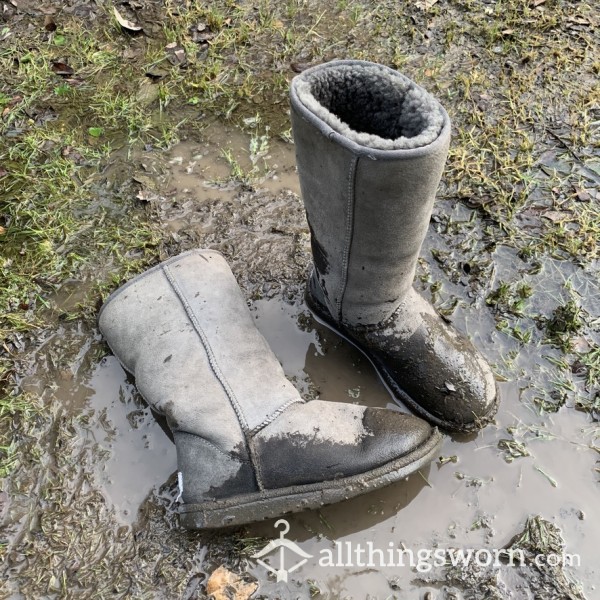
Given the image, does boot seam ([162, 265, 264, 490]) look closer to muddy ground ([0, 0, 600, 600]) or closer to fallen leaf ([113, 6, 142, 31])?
muddy ground ([0, 0, 600, 600])

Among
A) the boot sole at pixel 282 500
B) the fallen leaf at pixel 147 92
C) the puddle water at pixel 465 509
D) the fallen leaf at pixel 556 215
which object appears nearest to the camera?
the boot sole at pixel 282 500

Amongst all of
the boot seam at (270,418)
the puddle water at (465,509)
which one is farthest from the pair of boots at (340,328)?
the puddle water at (465,509)

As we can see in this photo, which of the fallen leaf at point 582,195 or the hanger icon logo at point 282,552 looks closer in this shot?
the hanger icon logo at point 282,552

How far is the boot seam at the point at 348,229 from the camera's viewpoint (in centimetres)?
179

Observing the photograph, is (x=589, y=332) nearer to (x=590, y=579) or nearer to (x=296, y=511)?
(x=590, y=579)

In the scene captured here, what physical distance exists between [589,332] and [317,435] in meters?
1.37

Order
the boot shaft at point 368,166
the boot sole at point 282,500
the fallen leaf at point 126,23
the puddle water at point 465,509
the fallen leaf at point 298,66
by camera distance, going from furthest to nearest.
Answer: the fallen leaf at point 126,23
the fallen leaf at point 298,66
the puddle water at point 465,509
the boot sole at point 282,500
the boot shaft at point 368,166

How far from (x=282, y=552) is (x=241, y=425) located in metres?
0.52

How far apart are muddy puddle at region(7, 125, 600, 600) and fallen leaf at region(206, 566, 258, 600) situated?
5 centimetres

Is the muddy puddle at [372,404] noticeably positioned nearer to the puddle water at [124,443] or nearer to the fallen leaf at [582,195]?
the puddle water at [124,443]

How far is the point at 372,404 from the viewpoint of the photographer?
8.20 ft

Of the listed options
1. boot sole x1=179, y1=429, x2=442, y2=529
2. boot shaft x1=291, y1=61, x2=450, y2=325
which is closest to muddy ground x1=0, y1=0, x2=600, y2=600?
boot sole x1=179, y1=429, x2=442, y2=529

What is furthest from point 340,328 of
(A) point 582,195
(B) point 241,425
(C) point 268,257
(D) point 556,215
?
(A) point 582,195

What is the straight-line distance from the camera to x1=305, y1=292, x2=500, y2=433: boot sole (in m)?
2.36
